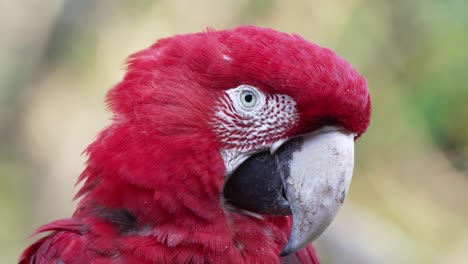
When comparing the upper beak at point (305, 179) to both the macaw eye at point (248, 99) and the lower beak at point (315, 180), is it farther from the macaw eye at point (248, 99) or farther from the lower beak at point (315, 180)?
the macaw eye at point (248, 99)

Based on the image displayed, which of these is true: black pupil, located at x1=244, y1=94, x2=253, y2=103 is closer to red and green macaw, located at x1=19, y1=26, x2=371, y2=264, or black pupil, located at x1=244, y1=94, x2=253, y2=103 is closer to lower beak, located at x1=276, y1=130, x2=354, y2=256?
red and green macaw, located at x1=19, y1=26, x2=371, y2=264

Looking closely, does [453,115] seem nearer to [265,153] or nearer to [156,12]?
[156,12]

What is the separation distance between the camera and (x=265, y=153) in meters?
1.39

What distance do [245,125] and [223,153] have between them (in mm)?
81

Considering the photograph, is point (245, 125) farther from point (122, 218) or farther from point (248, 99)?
point (122, 218)

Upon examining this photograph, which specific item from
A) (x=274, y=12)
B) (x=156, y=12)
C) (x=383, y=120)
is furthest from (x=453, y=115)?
(x=156, y=12)

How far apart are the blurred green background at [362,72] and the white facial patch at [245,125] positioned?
1.92 m

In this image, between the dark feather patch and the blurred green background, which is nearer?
the dark feather patch

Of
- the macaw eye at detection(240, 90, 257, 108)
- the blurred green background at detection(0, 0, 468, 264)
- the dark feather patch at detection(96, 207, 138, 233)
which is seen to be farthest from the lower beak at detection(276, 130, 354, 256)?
the blurred green background at detection(0, 0, 468, 264)

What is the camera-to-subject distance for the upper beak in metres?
1.33

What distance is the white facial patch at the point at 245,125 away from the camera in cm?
135

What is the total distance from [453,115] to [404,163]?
0.43 metres

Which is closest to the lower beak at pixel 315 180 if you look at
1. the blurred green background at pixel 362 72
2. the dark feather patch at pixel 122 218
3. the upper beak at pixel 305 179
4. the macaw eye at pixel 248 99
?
the upper beak at pixel 305 179

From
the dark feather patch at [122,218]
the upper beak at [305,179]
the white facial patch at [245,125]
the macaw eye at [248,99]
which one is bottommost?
the dark feather patch at [122,218]
